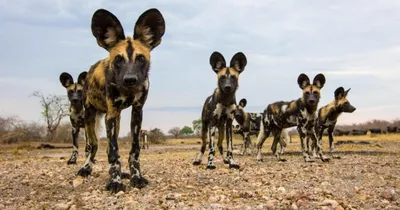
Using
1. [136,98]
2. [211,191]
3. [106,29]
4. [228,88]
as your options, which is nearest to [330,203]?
[211,191]

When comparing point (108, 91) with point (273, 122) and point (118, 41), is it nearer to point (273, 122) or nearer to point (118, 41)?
point (118, 41)

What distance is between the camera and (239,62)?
43.3 ft

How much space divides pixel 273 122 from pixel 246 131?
5.82 m

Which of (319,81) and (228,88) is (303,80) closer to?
(319,81)

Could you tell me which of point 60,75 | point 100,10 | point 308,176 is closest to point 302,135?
point 308,176

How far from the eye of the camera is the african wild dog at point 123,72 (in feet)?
25.9

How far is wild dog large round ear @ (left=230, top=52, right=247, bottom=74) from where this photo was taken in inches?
516

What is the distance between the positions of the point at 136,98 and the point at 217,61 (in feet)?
18.3

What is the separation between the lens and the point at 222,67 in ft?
44.3

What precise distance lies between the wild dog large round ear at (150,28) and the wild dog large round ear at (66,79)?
8.26m

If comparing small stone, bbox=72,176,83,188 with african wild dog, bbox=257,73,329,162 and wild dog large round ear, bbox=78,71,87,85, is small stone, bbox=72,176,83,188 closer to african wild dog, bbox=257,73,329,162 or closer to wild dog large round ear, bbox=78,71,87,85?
wild dog large round ear, bbox=78,71,87,85

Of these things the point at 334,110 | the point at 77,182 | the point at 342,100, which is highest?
the point at 342,100

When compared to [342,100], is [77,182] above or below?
below

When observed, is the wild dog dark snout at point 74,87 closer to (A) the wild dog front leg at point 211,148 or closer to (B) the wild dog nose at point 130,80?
(A) the wild dog front leg at point 211,148
